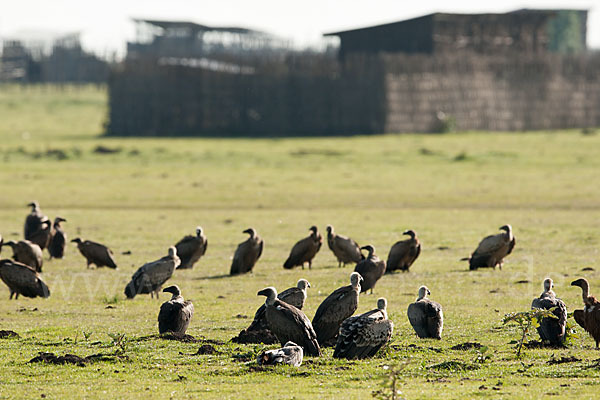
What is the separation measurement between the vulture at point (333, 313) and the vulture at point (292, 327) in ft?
2.00

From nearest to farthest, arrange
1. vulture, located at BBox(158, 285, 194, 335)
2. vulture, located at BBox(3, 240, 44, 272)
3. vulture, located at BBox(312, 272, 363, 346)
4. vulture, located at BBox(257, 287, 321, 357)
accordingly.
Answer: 1. vulture, located at BBox(257, 287, 321, 357)
2. vulture, located at BBox(312, 272, 363, 346)
3. vulture, located at BBox(158, 285, 194, 335)
4. vulture, located at BBox(3, 240, 44, 272)

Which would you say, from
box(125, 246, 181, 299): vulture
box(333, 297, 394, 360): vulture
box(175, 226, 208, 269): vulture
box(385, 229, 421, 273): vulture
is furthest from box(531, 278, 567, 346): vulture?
box(175, 226, 208, 269): vulture

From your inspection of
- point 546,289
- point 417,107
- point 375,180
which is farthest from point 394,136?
point 546,289

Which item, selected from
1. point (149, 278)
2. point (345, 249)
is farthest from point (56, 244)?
point (345, 249)

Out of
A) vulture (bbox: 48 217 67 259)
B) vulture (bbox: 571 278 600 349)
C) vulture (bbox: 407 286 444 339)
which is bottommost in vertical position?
vulture (bbox: 48 217 67 259)

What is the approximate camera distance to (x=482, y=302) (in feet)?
54.2

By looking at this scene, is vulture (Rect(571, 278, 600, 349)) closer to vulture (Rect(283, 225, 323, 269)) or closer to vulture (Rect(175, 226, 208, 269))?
vulture (Rect(283, 225, 323, 269))

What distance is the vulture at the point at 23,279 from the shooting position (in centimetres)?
1694

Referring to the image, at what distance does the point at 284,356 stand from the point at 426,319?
2436 millimetres

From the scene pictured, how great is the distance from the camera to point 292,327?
12227mm

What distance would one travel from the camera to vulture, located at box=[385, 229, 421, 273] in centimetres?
1941

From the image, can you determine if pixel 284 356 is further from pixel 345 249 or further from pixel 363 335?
pixel 345 249

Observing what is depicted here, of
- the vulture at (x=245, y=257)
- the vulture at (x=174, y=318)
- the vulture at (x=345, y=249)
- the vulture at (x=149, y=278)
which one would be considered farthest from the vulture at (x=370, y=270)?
the vulture at (x=174, y=318)

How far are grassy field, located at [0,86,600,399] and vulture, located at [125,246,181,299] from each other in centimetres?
21
